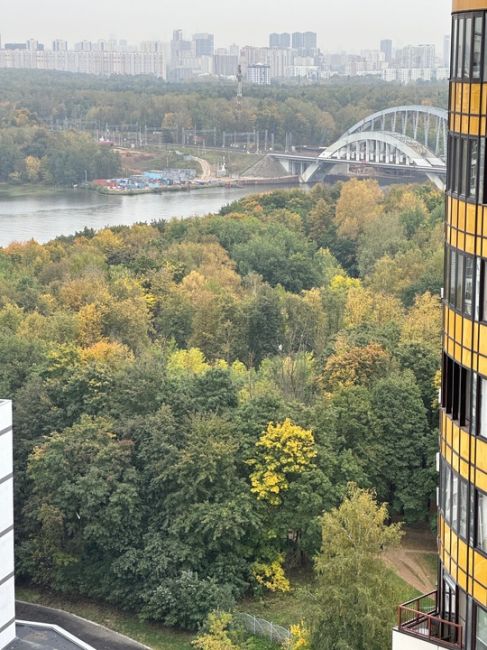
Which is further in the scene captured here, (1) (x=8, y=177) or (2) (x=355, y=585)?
(1) (x=8, y=177)

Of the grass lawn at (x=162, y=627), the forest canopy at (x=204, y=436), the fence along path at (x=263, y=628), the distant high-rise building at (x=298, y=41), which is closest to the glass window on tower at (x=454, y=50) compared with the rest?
the grass lawn at (x=162, y=627)

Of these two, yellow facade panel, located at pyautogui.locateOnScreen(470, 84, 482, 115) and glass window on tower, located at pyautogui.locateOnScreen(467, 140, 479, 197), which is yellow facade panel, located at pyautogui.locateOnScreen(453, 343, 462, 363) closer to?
glass window on tower, located at pyautogui.locateOnScreen(467, 140, 479, 197)

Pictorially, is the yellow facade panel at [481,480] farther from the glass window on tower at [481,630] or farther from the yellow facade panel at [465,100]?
the yellow facade panel at [465,100]

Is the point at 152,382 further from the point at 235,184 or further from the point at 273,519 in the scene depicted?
the point at 235,184

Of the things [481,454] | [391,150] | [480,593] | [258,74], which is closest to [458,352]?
[481,454]

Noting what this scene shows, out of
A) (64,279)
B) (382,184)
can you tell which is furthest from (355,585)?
(382,184)

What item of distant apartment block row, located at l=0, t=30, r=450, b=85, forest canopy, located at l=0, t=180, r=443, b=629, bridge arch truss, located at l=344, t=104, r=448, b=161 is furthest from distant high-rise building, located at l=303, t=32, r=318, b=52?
forest canopy, located at l=0, t=180, r=443, b=629

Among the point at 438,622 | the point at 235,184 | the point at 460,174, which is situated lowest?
the point at 235,184
